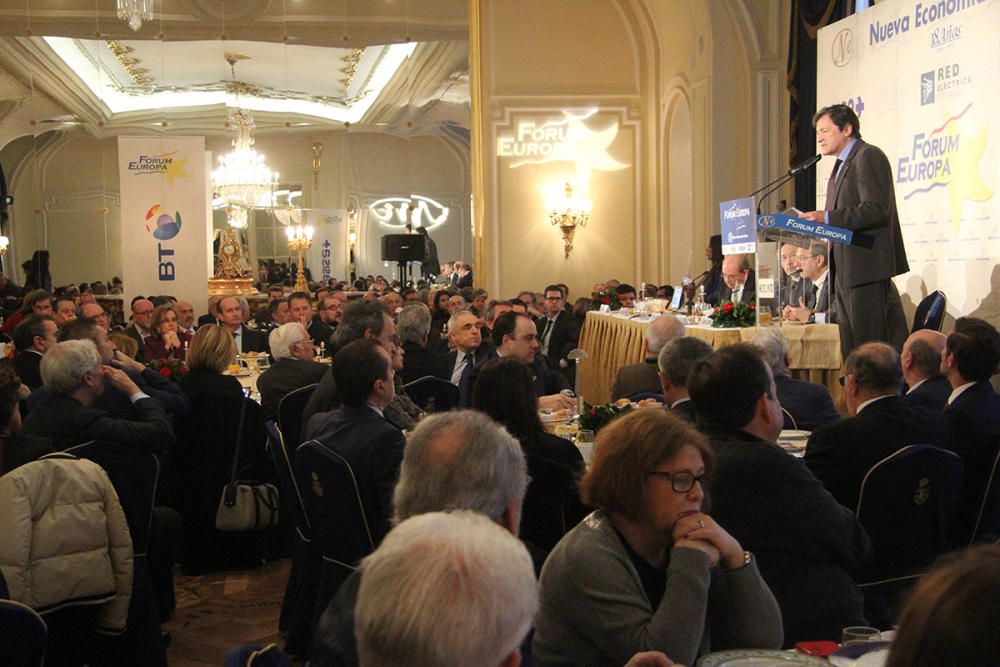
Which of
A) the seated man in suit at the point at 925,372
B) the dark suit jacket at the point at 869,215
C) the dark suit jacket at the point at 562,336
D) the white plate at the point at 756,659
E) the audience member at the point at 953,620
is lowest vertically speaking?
the white plate at the point at 756,659

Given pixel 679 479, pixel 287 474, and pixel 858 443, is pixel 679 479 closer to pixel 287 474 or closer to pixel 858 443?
pixel 858 443

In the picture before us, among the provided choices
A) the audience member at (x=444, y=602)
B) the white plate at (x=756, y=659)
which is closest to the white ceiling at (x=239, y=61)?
the white plate at (x=756, y=659)

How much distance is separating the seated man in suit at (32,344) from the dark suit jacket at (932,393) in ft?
14.5

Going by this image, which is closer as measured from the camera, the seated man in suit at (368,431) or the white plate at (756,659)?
the white plate at (756,659)

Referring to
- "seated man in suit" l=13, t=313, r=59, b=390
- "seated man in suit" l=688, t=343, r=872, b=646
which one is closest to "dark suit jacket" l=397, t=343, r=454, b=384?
"seated man in suit" l=13, t=313, r=59, b=390

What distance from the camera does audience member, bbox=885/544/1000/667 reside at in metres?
0.91

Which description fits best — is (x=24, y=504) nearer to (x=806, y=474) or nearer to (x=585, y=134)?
(x=806, y=474)

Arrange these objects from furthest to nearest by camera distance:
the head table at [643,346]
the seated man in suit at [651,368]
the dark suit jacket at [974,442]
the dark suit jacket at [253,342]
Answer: the dark suit jacket at [253,342] → the head table at [643,346] → the seated man in suit at [651,368] → the dark suit jacket at [974,442]

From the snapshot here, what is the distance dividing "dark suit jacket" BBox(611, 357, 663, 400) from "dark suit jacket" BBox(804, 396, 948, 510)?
2.04m

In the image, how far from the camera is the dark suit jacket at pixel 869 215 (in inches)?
268

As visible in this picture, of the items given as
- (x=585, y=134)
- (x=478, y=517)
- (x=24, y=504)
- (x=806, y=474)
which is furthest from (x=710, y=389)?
(x=585, y=134)

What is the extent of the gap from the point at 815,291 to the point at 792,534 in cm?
497

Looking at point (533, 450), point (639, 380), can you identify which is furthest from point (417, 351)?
point (533, 450)

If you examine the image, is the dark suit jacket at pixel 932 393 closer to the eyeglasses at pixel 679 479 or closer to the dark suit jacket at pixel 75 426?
the eyeglasses at pixel 679 479
